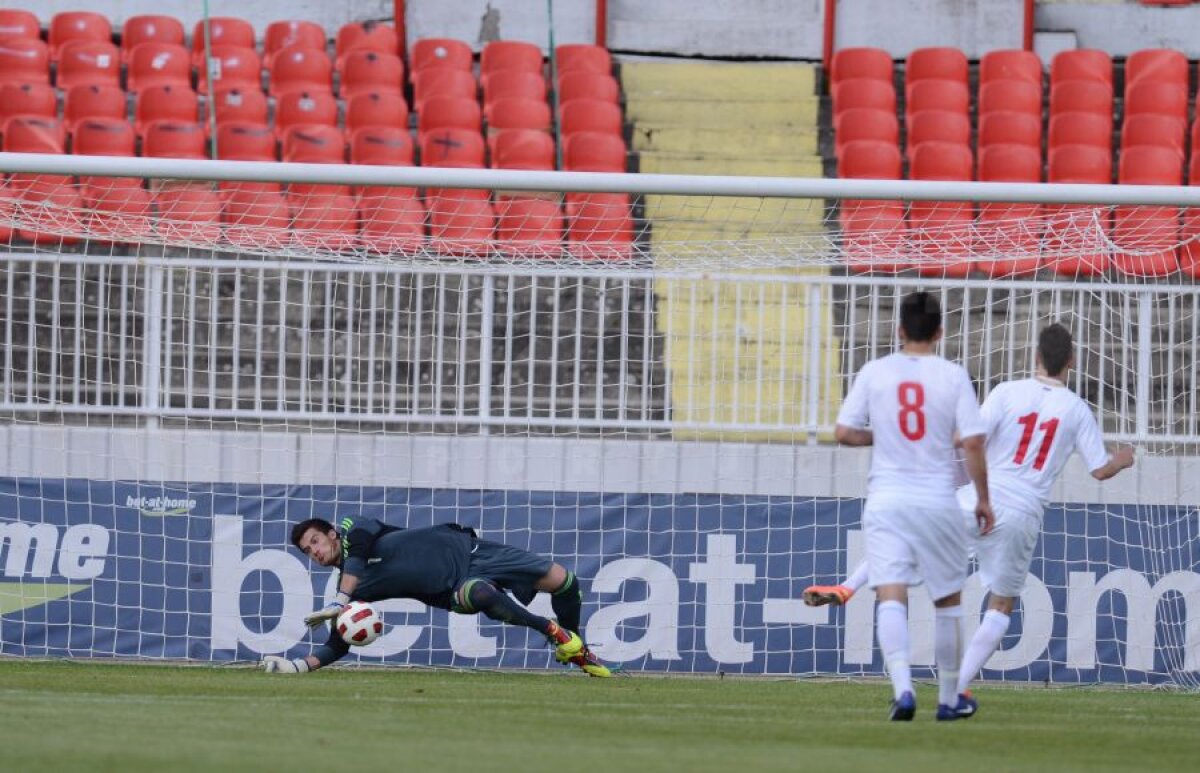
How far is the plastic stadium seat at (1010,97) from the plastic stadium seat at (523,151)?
394cm

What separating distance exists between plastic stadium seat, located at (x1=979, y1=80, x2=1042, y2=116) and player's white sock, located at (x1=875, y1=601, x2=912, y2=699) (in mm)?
10071

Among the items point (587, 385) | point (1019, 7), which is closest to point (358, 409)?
point (587, 385)

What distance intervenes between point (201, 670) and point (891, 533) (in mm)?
4810

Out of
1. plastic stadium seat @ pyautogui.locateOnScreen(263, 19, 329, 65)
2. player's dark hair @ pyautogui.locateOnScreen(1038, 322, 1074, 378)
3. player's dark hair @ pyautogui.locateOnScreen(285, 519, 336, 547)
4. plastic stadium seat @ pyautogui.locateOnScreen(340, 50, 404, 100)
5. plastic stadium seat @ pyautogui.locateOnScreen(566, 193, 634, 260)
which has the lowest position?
player's dark hair @ pyautogui.locateOnScreen(285, 519, 336, 547)

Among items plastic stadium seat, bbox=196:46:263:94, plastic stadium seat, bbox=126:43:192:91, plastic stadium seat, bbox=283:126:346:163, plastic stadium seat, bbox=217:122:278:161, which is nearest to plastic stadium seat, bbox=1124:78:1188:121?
plastic stadium seat, bbox=283:126:346:163

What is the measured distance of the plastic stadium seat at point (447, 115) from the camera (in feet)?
53.3

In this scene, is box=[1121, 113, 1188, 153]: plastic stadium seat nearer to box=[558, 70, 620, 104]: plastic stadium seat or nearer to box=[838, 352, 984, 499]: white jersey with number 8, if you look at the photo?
box=[558, 70, 620, 104]: plastic stadium seat

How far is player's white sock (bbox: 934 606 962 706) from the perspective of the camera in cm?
759

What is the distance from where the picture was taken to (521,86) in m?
16.9

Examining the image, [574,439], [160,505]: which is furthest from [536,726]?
[160,505]

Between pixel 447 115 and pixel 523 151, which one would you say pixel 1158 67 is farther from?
pixel 447 115

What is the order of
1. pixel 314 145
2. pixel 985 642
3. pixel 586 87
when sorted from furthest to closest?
pixel 586 87
pixel 314 145
pixel 985 642

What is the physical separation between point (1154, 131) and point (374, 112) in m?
6.80

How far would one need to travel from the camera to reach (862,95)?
16.9 m
